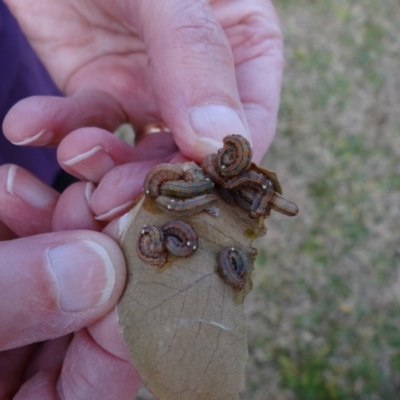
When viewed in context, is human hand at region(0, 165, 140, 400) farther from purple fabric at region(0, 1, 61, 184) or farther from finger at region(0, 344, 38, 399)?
purple fabric at region(0, 1, 61, 184)

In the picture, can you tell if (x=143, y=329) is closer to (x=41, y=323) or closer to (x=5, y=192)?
(x=41, y=323)

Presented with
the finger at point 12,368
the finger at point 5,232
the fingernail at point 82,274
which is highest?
the fingernail at point 82,274

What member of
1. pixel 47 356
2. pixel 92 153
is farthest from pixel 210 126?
pixel 47 356

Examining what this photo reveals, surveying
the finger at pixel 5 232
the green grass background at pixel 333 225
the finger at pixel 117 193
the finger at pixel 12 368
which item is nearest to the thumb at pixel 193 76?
the finger at pixel 117 193

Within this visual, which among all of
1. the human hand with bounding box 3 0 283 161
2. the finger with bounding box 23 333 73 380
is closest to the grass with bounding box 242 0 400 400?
the finger with bounding box 23 333 73 380

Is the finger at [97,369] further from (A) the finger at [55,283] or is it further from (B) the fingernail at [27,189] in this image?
(B) the fingernail at [27,189]

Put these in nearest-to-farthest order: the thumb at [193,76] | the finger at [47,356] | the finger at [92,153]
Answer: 1. the thumb at [193,76]
2. the finger at [92,153]
3. the finger at [47,356]
